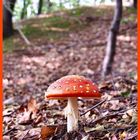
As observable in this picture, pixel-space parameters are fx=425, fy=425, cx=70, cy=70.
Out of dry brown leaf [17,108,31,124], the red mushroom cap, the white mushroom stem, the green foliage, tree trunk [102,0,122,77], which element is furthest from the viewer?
the green foliage

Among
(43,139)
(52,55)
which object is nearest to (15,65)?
(52,55)

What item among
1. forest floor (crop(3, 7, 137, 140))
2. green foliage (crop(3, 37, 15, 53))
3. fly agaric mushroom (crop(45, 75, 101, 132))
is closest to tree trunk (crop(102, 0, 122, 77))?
forest floor (crop(3, 7, 137, 140))

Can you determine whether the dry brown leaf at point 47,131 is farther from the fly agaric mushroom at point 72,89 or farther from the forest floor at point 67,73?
the fly agaric mushroom at point 72,89

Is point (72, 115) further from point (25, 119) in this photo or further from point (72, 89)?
point (25, 119)

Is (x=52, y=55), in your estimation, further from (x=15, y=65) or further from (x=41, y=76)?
(x=41, y=76)

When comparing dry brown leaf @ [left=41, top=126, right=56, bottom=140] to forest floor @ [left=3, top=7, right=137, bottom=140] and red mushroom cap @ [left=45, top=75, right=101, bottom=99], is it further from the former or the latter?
red mushroom cap @ [left=45, top=75, right=101, bottom=99]

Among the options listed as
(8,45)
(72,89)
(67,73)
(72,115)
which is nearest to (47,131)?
(72,115)

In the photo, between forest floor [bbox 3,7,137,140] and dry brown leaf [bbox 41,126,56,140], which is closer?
dry brown leaf [bbox 41,126,56,140]
